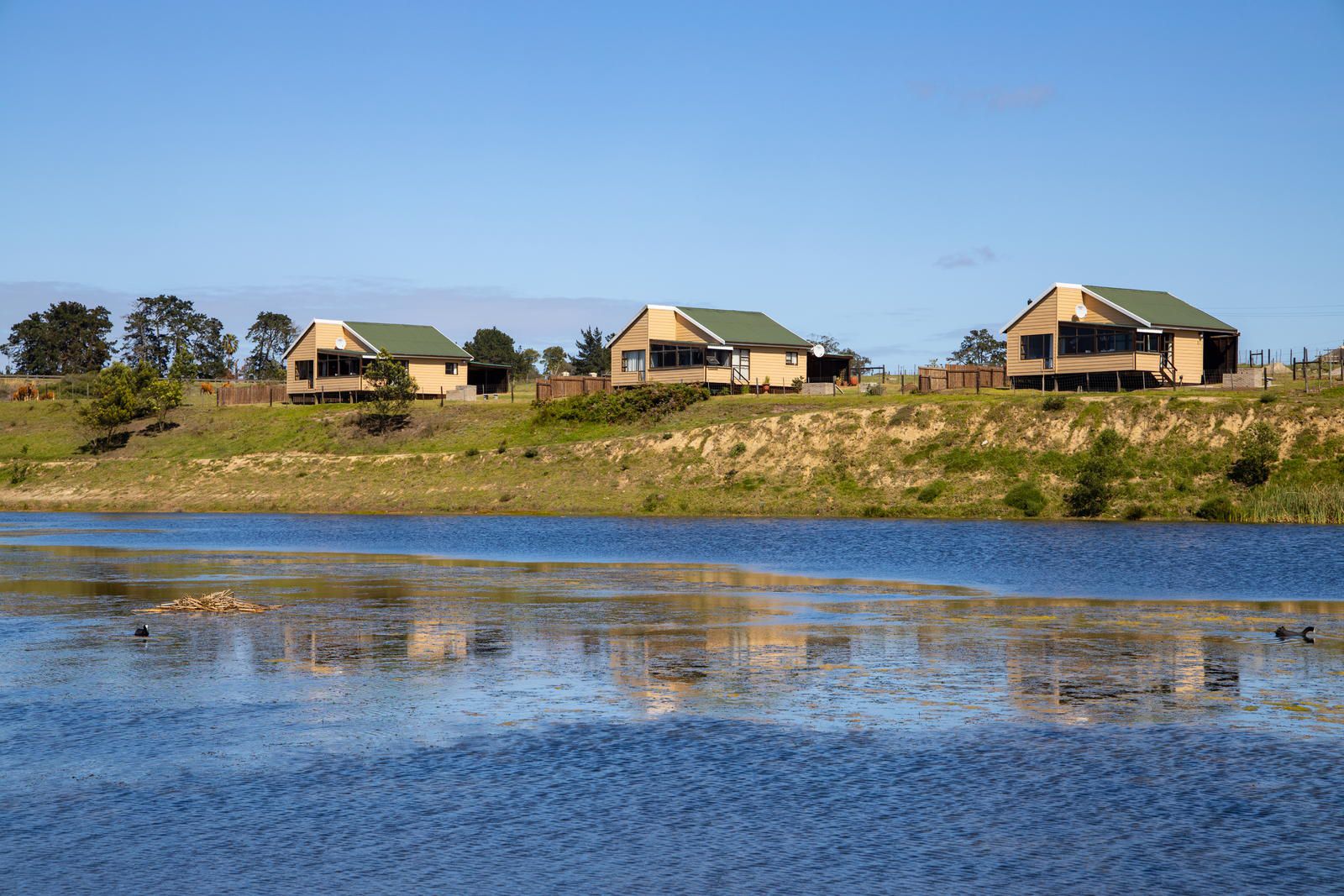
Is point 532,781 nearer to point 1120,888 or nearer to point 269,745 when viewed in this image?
point 269,745

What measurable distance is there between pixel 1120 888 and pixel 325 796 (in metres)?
8.19

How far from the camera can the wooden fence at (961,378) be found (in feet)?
351

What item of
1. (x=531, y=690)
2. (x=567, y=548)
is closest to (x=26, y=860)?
(x=531, y=690)

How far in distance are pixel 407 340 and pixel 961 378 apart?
55480 millimetres

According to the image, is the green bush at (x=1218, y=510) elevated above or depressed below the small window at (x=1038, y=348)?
below

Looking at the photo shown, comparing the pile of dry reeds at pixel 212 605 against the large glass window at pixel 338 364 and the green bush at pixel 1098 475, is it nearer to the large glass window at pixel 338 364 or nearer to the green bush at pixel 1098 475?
the green bush at pixel 1098 475

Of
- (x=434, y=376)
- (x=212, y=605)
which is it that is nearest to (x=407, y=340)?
(x=434, y=376)

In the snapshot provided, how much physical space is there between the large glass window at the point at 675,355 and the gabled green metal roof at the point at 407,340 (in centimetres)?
2470

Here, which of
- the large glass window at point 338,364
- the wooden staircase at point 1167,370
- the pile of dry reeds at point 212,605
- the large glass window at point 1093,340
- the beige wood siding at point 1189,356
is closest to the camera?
the pile of dry reeds at point 212,605

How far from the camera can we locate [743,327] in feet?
390

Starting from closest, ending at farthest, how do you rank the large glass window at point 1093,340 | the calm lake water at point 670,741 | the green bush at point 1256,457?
1. the calm lake water at point 670,741
2. the green bush at point 1256,457
3. the large glass window at point 1093,340

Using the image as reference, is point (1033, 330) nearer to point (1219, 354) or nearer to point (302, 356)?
point (1219, 354)

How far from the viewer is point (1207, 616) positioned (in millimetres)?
30422

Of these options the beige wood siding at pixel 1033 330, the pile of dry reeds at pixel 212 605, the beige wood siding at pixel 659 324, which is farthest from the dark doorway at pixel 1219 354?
the pile of dry reeds at pixel 212 605
